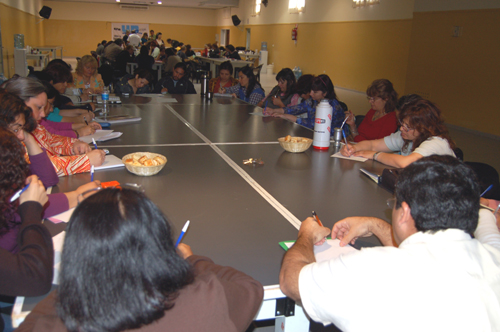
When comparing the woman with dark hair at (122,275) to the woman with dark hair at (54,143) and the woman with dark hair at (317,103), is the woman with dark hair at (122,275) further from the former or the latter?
the woman with dark hair at (317,103)

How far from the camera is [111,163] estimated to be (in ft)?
6.13

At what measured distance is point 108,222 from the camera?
2.18ft

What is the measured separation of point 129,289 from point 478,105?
6.41m

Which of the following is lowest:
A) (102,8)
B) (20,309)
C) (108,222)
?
(20,309)

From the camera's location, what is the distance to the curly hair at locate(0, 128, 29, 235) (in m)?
1.09

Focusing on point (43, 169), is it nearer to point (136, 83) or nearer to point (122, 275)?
point (122, 275)

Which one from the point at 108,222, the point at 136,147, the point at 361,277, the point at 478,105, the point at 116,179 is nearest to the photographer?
the point at 108,222

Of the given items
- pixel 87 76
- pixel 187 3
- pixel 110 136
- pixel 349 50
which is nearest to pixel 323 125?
pixel 110 136

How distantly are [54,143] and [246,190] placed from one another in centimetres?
117

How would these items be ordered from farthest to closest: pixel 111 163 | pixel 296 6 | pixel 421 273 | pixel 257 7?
pixel 257 7
pixel 296 6
pixel 111 163
pixel 421 273

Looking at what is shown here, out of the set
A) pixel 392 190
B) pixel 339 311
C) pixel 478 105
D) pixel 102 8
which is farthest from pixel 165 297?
pixel 102 8

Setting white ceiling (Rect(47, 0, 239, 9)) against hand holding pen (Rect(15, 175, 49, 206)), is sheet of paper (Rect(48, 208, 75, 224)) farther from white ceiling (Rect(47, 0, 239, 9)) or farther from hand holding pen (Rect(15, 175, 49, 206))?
white ceiling (Rect(47, 0, 239, 9))

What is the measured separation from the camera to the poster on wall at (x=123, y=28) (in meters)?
18.8

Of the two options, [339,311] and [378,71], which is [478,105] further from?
[339,311]
